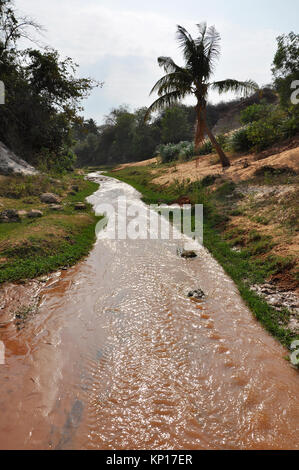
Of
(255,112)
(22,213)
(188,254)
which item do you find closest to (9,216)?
(22,213)

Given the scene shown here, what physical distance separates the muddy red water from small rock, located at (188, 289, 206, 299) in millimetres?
130

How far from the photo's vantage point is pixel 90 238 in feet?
33.3

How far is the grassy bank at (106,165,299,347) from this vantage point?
5.04 meters

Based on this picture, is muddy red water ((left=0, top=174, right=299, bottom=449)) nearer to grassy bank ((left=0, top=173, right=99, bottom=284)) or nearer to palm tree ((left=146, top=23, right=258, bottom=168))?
grassy bank ((left=0, top=173, right=99, bottom=284))

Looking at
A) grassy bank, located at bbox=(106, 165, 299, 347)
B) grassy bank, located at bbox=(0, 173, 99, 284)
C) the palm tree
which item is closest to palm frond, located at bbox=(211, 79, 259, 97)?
the palm tree

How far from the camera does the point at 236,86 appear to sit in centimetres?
1427

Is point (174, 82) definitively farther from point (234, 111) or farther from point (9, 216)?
point (234, 111)

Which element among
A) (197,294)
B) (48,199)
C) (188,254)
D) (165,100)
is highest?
(165,100)

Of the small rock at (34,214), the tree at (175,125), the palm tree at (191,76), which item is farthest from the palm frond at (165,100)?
the tree at (175,125)

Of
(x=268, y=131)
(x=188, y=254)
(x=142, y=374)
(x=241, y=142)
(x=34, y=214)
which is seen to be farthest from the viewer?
(x=241, y=142)

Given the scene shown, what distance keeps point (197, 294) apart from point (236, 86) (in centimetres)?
1344

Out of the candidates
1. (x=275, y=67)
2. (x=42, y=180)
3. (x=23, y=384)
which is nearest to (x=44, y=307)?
(x=23, y=384)

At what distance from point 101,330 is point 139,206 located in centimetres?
1162

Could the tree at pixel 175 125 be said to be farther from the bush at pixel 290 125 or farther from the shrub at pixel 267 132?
the bush at pixel 290 125
